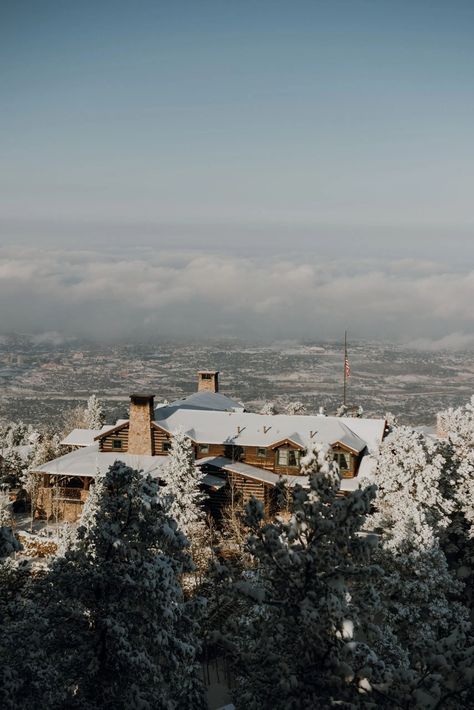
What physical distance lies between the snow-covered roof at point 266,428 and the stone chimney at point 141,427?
1.12 m

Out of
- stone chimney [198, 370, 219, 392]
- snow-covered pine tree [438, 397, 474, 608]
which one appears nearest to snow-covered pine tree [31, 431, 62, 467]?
stone chimney [198, 370, 219, 392]

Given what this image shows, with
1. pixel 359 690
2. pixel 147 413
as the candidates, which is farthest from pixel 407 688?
pixel 147 413

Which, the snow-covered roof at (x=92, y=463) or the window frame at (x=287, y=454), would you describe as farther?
the window frame at (x=287, y=454)

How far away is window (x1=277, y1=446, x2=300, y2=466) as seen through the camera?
48.4 m

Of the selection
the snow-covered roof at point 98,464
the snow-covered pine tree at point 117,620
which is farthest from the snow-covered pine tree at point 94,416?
the snow-covered pine tree at point 117,620

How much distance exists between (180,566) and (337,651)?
17.8ft

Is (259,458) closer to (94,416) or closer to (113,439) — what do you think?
(113,439)

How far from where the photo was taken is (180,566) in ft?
56.0

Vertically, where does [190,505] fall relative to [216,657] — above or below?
above

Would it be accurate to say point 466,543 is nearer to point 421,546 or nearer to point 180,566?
point 421,546

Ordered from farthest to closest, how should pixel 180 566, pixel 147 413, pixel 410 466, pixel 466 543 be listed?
pixel 147 413 → pixel 466 543 → pixel 410 466 → pixel 180 566

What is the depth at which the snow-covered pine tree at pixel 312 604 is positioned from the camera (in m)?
12.9

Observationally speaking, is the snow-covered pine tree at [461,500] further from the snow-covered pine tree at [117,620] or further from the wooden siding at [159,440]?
the snow-covered pine tree at [117,620]

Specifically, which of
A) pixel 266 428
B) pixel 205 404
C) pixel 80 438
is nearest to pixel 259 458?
pixel 266 428
